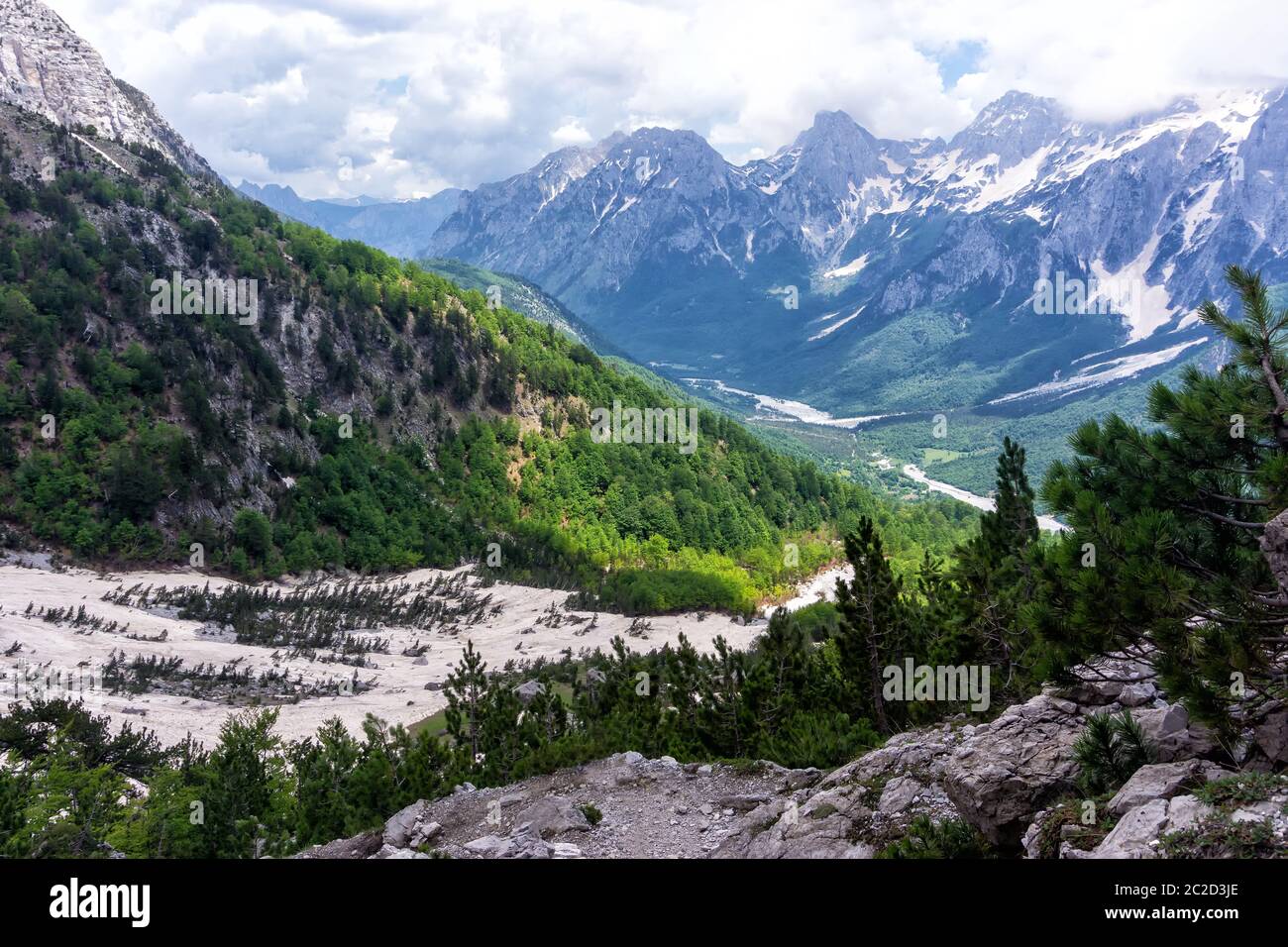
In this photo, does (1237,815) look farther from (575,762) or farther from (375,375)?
(375,375)

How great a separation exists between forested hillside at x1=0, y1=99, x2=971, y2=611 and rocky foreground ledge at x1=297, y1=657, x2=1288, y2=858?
76.9 meters

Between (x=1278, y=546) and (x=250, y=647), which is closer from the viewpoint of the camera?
(x=1278, y=546)

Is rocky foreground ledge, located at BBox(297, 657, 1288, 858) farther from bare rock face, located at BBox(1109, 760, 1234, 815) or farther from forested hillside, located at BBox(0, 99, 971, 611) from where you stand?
forested hillside, located at BBox(0, 99, 971, 611)

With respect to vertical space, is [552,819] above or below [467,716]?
above

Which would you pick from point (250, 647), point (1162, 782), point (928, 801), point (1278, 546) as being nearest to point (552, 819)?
point (928, 801)

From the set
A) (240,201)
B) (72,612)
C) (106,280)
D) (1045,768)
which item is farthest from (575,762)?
(240,201)

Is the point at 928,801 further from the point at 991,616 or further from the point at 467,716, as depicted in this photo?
the point at 467,716

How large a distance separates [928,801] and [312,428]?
112 metres

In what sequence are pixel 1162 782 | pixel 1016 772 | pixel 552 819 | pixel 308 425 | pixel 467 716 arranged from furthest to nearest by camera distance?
pixel 308 425 < pixel 467 716 < pixel 552 819 < pixel 1016 772 < pixel 1162 782

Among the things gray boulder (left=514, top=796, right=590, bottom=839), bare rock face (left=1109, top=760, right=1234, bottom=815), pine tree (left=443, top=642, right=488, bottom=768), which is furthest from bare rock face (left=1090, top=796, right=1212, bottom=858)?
pine tree (left=443, top=642, right=488, bottom=768)

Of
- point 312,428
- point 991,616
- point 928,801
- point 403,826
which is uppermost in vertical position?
point 312,428

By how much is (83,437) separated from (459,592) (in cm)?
4374

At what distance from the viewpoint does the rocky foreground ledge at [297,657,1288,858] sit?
910 cm

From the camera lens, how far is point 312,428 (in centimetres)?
11456
